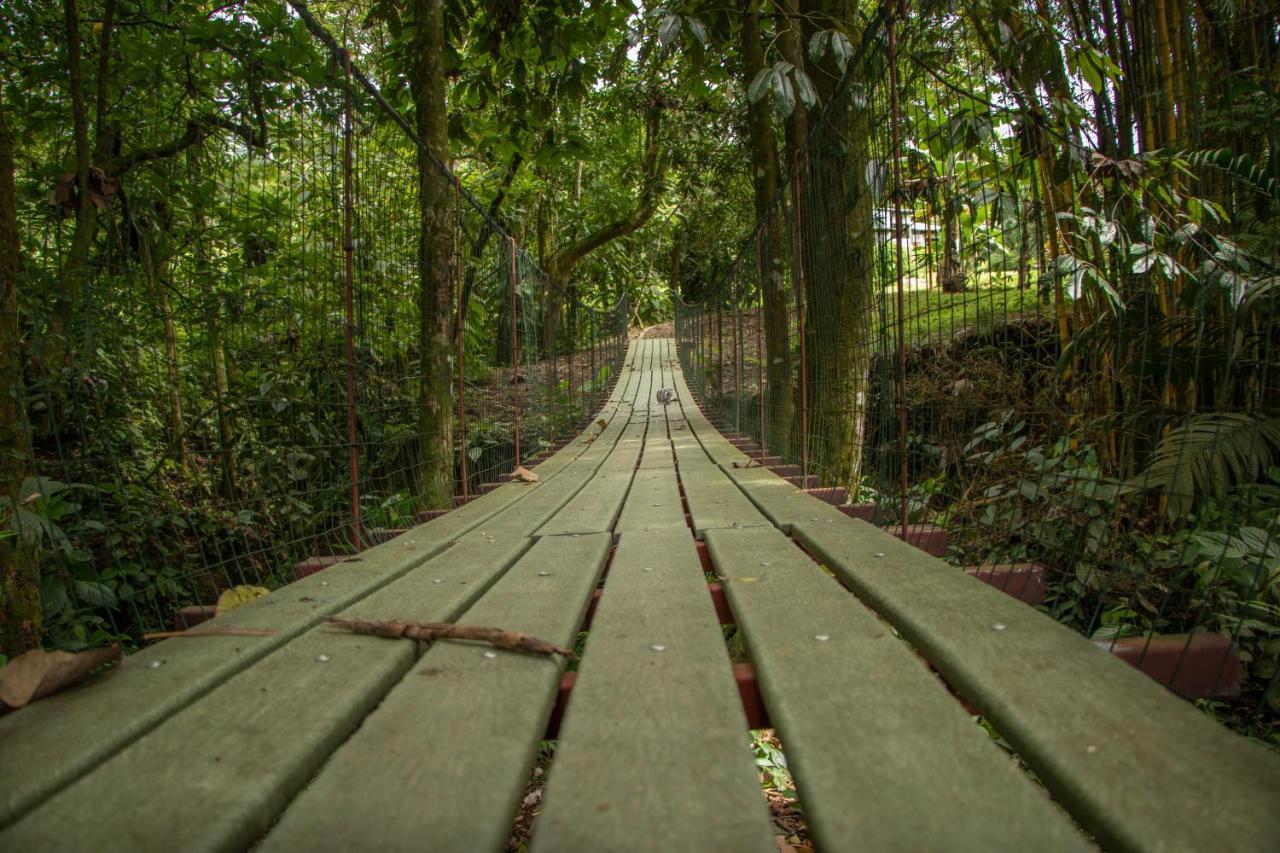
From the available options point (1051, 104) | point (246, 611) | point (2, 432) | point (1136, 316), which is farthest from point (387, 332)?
point (1136, 316)

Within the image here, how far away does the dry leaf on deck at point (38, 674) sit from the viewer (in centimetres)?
96

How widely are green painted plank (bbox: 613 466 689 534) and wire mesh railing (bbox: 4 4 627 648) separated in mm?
873

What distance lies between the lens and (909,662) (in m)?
1.00

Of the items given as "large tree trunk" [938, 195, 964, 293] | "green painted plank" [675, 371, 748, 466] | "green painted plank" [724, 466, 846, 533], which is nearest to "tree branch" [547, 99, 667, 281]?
"green painted plank" [675, 371, 748, 466]

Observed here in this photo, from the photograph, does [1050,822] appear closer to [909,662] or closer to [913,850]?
[913,850]

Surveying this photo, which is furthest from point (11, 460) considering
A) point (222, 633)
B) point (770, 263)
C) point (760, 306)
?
point (760, 306)

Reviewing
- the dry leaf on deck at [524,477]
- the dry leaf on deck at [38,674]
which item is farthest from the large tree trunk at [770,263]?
the dry leaf on deck at [38,674]

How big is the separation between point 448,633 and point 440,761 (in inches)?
16.2

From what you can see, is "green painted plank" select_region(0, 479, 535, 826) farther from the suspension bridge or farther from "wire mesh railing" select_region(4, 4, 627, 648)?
"wire mesh railing" select_region(4, 4, 627, 648)

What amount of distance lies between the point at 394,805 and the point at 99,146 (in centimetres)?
384

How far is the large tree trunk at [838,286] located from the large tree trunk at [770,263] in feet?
1.94

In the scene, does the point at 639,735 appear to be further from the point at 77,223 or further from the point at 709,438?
the point at 709,438

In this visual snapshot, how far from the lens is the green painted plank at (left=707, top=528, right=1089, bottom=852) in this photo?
2.06ft

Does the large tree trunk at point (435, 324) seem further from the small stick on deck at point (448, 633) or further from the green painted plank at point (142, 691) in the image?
the small stick on deck at point (448, 633)
